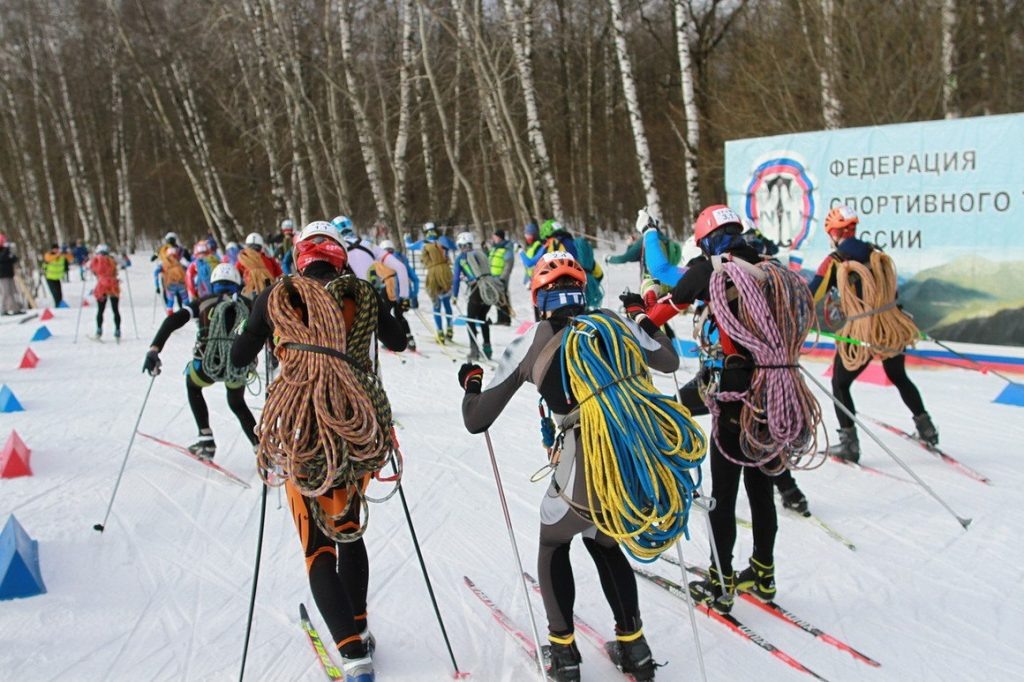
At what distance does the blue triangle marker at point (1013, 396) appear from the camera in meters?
7.82

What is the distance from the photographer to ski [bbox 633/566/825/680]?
3633 mm

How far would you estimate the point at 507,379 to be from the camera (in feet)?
10.5

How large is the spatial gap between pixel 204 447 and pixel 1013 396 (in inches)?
293

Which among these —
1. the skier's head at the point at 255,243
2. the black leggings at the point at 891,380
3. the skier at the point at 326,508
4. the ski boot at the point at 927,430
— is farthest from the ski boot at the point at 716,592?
the skier's head at the point at 255,243

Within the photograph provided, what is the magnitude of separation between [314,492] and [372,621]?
1.26 metres

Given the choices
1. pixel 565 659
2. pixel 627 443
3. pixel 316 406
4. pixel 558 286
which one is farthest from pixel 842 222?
pixel 316 406

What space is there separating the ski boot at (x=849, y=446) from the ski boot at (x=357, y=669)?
424cm

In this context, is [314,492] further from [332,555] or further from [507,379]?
[507,379]

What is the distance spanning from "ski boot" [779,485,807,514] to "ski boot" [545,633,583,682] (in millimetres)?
2477

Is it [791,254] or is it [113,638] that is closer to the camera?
[113,638]

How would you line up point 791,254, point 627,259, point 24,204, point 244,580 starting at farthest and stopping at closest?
1. point 24,204
2. point 791,254
3. point 627,259
4. point 244,580

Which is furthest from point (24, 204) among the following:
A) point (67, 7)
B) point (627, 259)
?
point (627, 259)

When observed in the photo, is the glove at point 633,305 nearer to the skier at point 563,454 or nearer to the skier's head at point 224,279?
the skier at point 563,454

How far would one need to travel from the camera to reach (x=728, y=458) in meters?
4.07
